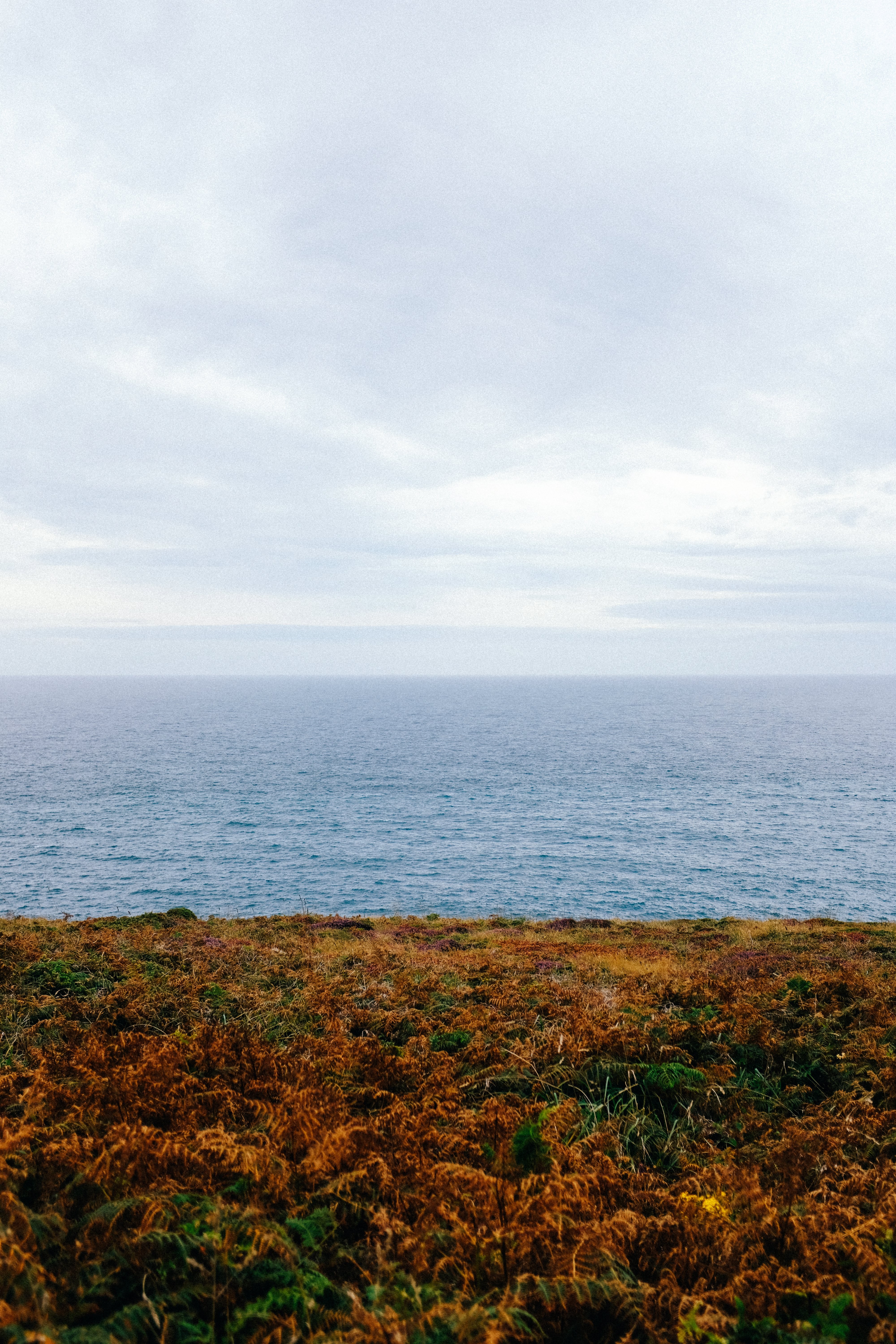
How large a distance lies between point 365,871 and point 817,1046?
46.5 metres

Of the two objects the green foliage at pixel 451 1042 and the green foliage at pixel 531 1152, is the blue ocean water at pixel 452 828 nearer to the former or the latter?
the green foliage at pixel 451 1042

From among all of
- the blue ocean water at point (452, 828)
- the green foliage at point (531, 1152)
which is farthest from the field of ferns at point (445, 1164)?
the blue ocean water at point (452, 828)

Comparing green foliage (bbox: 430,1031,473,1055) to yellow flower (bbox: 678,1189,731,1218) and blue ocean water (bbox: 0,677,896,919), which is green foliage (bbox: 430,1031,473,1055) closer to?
yellow flower (bbox: 678,1189,731,1218)

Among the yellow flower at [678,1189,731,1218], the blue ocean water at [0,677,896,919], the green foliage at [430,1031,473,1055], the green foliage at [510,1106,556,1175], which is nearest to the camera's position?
the yellow flower at [678,1189,731,1218]

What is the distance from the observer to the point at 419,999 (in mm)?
11039

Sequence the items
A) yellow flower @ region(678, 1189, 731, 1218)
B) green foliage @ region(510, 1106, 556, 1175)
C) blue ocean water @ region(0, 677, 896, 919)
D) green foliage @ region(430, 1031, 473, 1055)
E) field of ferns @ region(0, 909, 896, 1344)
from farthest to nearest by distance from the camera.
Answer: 1. blue ocean water @ region(0, 677, 896, 919)
2. green foliage @ region(430, 1031, 473, 1055)
3. green foliage @ region(510, 1106, 556, 1175)
4. yellow flower @ region(678, 1189, 731, 1218)
5. field of ferns @ region(0, 909, 896, 1344)

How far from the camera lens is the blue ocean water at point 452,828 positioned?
4672 cm

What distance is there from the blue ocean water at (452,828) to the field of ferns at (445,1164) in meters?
36.3

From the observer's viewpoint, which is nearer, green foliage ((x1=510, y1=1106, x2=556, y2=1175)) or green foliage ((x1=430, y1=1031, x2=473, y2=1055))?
green foliage ((x1=510, y1=1106, x2=556, y2=1175))

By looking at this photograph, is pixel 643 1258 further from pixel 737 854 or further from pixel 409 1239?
pixel 737 854

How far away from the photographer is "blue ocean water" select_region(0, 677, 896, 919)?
46.7 meters

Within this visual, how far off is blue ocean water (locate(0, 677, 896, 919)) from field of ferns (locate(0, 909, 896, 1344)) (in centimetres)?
3632

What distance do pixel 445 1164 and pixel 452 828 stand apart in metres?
61.9

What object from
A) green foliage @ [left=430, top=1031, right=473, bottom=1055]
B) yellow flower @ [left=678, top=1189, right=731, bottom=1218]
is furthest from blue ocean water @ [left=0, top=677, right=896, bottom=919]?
yellow flower @ [left=678, top=1189, right=731, bottom=1218]
